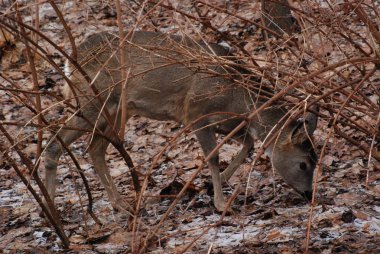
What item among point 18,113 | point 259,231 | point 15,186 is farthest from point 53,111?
point 259,231

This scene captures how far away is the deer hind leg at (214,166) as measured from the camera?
7749mm

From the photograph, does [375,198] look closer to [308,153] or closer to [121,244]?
[308,153]

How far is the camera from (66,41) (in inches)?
538

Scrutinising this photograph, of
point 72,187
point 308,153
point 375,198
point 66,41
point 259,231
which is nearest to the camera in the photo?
point 259,231

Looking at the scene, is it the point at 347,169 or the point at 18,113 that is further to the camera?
the point at 18,113

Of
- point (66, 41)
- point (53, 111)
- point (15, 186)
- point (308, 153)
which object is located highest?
point (66, 41)

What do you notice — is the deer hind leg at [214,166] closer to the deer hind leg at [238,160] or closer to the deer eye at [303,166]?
the deer hind leg at [238,160]

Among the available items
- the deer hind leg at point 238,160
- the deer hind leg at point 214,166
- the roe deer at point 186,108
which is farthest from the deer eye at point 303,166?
the deer hind leg at point 214,166

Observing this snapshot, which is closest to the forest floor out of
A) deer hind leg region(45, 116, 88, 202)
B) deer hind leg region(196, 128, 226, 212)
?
deer hind leg region(196, 128, 226, 212)

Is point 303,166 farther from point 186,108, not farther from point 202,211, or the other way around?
point 186,108

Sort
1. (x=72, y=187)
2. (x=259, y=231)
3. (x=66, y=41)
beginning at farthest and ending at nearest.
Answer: (x=66, y=41) < (x=72, y=187) < (x=259, y=231)

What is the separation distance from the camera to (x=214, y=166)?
789 centimetres

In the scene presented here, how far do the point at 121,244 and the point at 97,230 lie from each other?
52cm

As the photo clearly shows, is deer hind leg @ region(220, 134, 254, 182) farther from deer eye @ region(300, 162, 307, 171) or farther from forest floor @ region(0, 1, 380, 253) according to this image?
deer eye @ region(300, 162, 307, 171)
